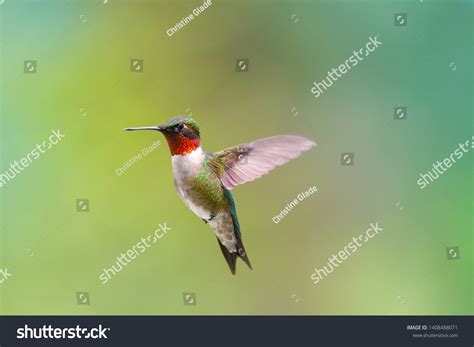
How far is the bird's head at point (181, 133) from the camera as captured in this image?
83.0 inches

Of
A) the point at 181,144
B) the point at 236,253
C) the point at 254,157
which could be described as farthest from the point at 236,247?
the point at 181,144

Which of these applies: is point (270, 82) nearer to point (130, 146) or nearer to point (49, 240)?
point (130, 146)

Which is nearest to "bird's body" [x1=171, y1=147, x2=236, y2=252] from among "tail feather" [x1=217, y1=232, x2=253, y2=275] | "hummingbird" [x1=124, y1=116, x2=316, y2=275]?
"hummingbird" [x1=124, y1=116, x2=316, y2=275]

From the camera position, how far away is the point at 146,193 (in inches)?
126

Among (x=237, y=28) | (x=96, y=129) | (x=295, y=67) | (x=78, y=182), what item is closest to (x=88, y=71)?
(x=96, y=129)

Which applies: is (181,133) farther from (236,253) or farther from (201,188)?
(236,253)

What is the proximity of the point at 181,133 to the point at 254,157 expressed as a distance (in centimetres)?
30

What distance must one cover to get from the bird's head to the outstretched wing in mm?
138

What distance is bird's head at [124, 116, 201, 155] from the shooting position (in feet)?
6.92

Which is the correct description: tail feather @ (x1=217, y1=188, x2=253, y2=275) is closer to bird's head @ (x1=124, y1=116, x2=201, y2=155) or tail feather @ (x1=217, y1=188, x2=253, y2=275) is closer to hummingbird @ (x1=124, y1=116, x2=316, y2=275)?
hummingbird @ (x1=124, y1=116, x2=316, y2=275)

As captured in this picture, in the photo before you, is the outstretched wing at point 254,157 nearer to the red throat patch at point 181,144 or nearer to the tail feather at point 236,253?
the red throat patch at point 181,144

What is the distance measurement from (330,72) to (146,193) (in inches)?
51.0

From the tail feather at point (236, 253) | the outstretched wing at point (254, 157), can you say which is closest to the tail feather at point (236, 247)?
the tail feather at point (236, 253)

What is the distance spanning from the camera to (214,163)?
224cm
